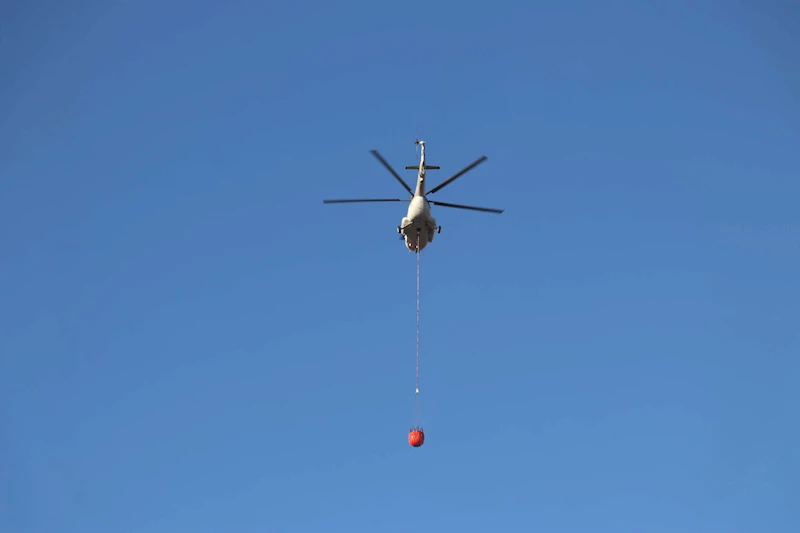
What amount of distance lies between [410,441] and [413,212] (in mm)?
11307

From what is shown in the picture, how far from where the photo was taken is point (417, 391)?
5781 cm

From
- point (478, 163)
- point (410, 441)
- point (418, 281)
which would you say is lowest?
point (410, 441)

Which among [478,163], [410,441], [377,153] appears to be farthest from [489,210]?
[410,441]

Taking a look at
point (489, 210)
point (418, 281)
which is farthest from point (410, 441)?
point (489, 210)

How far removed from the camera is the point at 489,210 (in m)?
58.0

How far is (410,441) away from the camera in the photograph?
189ft

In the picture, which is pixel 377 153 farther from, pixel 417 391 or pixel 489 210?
pixel 417 391

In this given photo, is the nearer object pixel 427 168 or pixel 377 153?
pixel 377 153

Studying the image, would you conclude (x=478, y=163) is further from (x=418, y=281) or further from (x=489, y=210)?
(x=418, y=281)

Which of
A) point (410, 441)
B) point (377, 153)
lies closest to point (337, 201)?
point (377, 153)

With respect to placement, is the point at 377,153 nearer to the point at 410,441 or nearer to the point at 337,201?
the point at 337,201

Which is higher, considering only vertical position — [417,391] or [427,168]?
[427,168]

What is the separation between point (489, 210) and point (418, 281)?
16.5 feet

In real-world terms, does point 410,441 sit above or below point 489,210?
below
